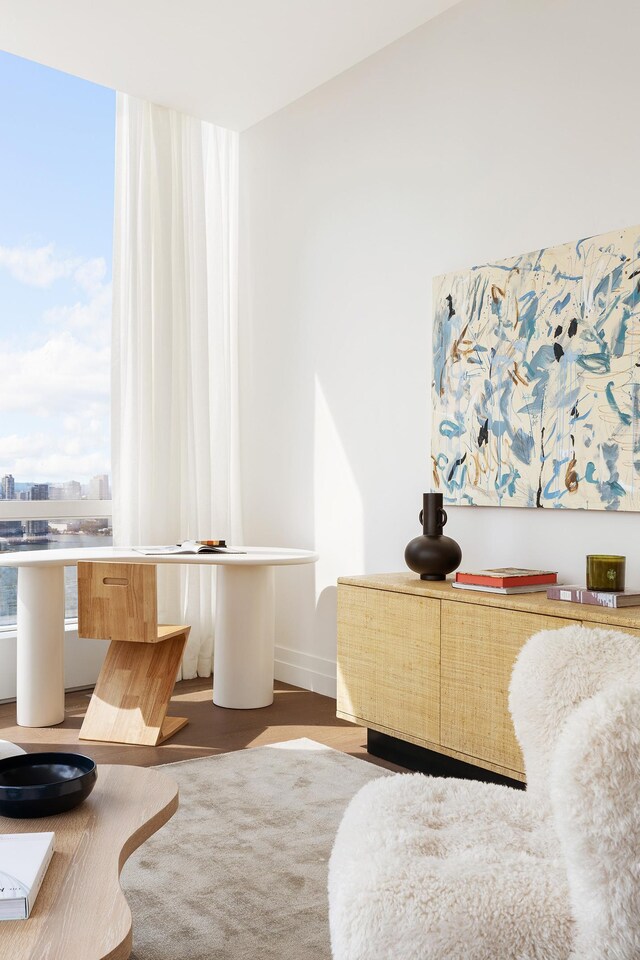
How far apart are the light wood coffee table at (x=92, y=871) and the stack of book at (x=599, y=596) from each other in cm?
132

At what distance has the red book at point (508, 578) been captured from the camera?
262 centimetres

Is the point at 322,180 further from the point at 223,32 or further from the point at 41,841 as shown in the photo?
the point at 41,841

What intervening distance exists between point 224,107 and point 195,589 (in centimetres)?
251

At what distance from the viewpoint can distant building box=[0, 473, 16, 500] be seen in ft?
12.9

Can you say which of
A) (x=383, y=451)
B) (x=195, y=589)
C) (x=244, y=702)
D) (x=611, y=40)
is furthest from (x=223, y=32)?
(x=244, y=702)

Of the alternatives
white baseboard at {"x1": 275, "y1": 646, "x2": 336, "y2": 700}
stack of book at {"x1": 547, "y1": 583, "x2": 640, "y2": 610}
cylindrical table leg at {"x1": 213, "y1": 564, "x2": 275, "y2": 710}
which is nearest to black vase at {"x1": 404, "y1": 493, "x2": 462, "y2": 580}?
stack of book at {"x1": 547, "y1": 583, "x2": 640, "y2": 610}

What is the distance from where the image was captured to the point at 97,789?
1670 mm

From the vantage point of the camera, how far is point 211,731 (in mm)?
3334

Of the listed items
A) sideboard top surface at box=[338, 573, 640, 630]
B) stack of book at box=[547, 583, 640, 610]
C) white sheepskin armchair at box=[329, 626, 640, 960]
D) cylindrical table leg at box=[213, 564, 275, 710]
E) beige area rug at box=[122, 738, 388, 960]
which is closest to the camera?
white sheepskin armchair at box=[329, 626, 640, 960]

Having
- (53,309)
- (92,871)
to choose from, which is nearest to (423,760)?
(92,871)

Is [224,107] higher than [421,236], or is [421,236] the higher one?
[224,107]

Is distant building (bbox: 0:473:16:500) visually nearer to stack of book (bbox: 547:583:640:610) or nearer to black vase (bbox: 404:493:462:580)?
black vase (bbox: 404:493:462:580)

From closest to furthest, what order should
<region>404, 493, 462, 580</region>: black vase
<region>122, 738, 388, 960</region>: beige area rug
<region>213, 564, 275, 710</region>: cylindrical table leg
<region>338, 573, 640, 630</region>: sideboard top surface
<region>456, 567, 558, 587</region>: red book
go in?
<region>122, 738, 388, 960</region>: beige area rug → <region>338, 573, 640, 630</region>: sideboard top surface → <region>456, 567, 558, 587</region>: red book → <region>404, 493, 462, 580</region>: black vase → <region>213, 564, 275, 710</region>: cylindrical table leg

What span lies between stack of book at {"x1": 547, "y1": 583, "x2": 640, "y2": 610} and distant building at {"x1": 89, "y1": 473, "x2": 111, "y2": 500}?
252 centimetres
